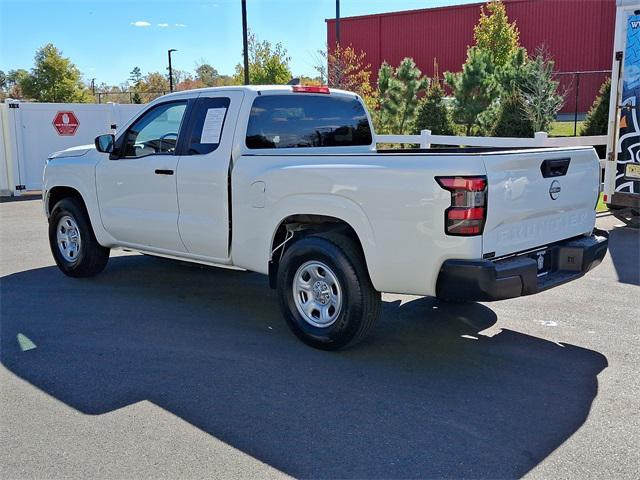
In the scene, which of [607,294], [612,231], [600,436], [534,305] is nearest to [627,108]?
[612,231]

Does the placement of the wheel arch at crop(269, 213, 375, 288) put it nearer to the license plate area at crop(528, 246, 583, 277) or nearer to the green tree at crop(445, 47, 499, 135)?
the license plate area at crop(528, 246, 583, 277)

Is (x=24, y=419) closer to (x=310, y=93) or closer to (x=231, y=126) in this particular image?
(x=231, y=126)

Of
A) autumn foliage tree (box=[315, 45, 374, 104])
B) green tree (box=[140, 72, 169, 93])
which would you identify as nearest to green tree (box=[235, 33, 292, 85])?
autumn foliage tree (box=[315, 45, 374, 104])

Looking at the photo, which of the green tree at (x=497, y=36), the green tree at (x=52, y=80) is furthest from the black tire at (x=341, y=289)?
the green tree at (x=52, y=80)

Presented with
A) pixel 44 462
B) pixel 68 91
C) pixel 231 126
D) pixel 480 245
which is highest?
pixel 68 91

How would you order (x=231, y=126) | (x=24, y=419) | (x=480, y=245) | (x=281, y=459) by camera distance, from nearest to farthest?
(x=281, y=459) → (x=24, y=419) → (x=480, y=245) → (x=231, y=126)

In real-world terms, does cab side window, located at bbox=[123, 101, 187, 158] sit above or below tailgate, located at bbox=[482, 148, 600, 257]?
above

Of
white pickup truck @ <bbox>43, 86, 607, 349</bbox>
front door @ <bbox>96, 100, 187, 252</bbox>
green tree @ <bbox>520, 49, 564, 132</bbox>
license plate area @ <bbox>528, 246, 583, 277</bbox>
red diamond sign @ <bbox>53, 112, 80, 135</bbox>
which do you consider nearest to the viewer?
white pickup truck @ <bbox>43, 86, 607, 349</bbox>

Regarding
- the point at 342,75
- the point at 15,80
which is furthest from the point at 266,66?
the point at 15,80

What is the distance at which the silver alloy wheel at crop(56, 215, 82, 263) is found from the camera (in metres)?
Result: 7.26

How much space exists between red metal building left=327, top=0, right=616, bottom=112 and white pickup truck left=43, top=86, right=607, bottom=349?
3108 cm

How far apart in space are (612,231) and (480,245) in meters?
6.42

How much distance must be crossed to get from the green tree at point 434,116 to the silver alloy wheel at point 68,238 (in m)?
13.8

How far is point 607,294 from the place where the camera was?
21.5ft
